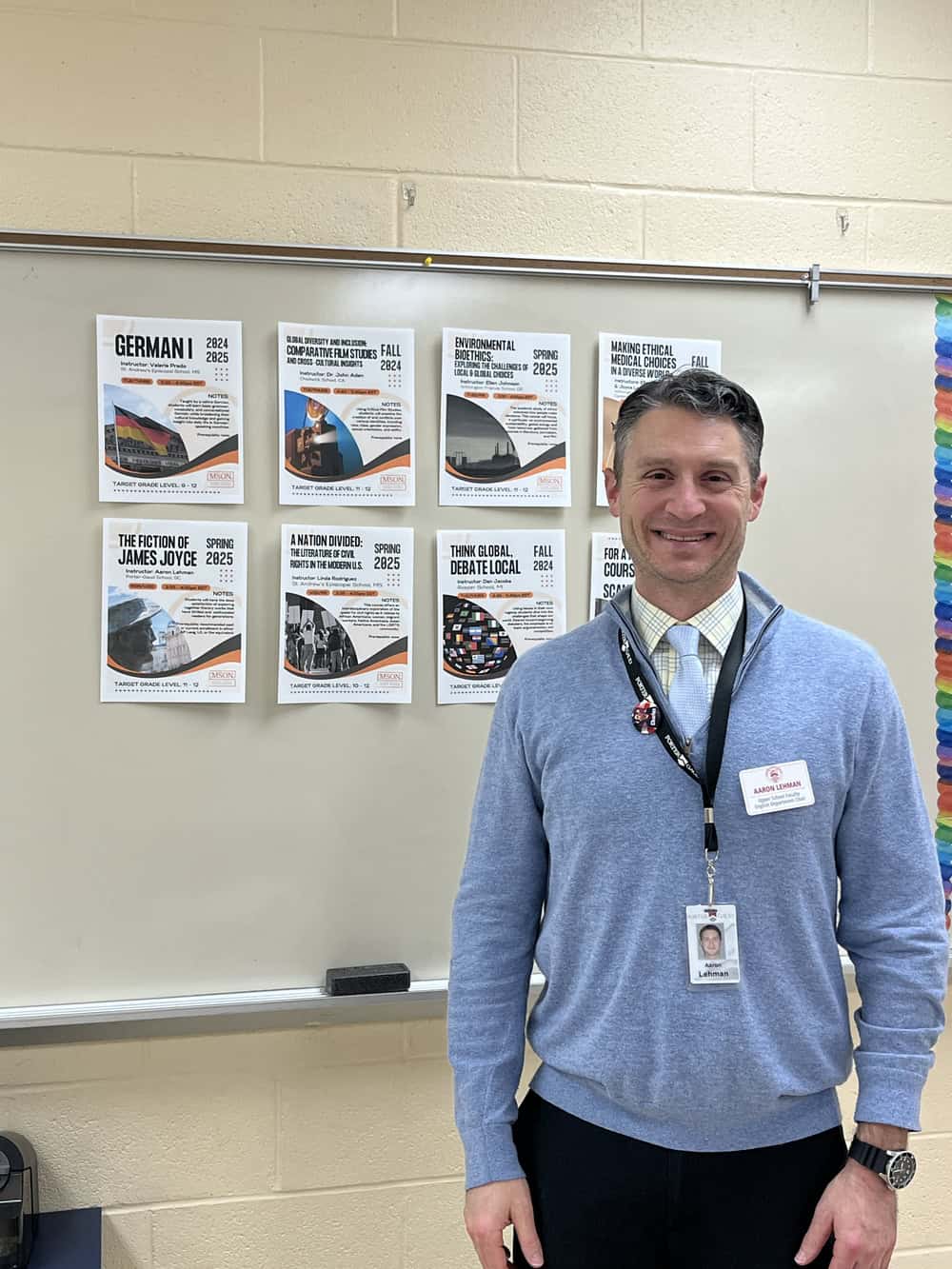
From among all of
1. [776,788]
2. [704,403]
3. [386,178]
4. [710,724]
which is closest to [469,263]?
[386,178]

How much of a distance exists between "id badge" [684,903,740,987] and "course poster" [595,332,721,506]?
2.77 feet

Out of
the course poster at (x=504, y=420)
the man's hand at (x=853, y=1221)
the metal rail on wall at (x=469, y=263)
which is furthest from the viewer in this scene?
the course poster at (x=504, y=420)

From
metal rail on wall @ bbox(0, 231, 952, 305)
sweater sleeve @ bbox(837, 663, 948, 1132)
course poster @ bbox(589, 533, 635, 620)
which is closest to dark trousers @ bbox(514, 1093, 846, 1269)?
sweater sleeve @ bbox(837, 663, 948, 1132)

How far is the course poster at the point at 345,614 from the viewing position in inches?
68.0

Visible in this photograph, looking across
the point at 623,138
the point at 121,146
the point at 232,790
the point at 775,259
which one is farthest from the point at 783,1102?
the point at 121,146

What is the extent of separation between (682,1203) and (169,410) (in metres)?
1.35

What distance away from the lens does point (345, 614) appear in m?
1.74

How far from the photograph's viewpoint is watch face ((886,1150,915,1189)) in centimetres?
118

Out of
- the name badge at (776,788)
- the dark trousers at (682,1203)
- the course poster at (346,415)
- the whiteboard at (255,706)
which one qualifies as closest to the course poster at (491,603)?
the whiteboard at (255,706)

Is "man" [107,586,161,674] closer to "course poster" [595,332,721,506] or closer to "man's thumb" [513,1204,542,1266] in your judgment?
"course poster" [595,332,721,506]

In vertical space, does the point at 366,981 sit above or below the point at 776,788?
below

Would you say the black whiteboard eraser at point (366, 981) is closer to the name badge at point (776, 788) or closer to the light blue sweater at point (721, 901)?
the light blue sweater at point (721, 901)

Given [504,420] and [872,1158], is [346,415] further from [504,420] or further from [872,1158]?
[872,1158]

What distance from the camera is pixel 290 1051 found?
5.74 feet
